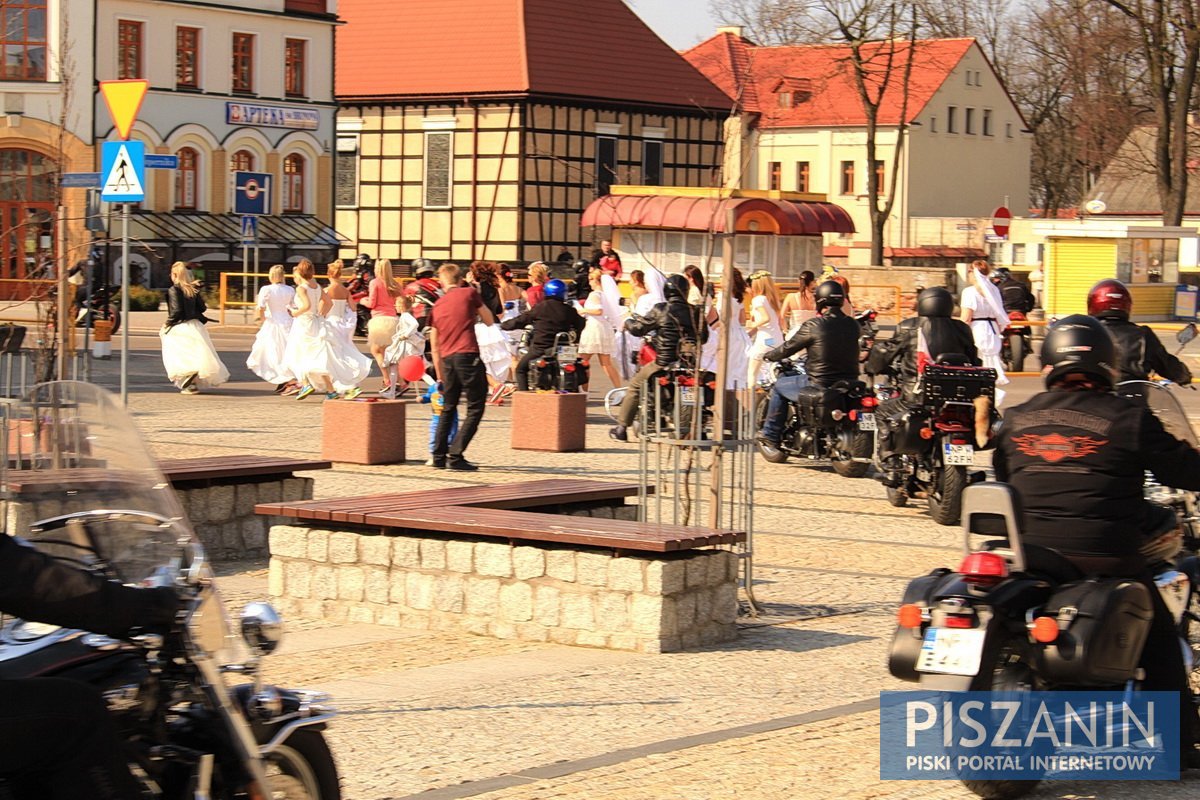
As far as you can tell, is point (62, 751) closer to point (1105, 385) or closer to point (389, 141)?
point (1105, 385)

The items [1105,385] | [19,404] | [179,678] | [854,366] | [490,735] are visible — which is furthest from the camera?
[854,366]

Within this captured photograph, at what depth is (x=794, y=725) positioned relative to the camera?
25.0 ft

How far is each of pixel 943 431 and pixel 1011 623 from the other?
8.03m

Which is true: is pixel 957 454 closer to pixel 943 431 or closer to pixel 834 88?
pixel 943 431

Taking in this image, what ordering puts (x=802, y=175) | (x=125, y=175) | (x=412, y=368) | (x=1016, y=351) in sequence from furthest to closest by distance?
1. (x=802, y=175)
2. (x=1016, y=351)
3. (x=412, y=368)
4. (x=125, y=175)

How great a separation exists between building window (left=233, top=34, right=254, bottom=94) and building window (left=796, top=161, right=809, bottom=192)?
3874cm

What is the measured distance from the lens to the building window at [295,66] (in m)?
56.7

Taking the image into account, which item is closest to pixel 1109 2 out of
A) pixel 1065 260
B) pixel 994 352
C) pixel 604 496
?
pixel 1065 260

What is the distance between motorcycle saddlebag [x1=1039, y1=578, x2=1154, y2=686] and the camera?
20.4ft

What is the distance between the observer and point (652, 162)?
6425 cm

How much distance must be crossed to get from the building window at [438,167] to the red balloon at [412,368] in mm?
40604

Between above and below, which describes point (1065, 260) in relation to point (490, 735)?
above

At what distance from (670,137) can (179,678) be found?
6102cm

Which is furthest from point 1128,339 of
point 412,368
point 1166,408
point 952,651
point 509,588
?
point 412,368
